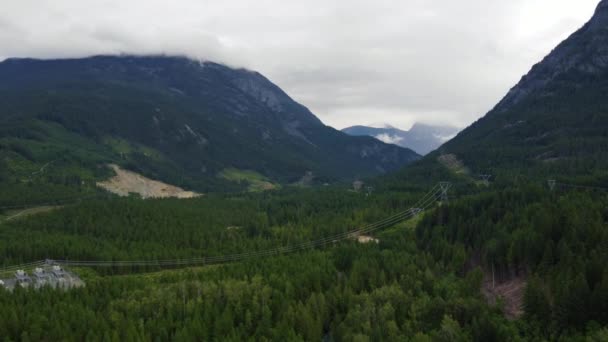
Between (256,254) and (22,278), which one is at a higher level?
(256,254)

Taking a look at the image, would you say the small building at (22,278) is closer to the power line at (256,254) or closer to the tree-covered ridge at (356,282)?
the power line at (256,254)

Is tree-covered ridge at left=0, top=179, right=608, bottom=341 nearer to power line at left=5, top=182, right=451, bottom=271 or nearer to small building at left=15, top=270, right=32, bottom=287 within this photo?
power line at left=5, top=182, right=451, bottom=271

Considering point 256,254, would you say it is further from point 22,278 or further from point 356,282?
point 22,278

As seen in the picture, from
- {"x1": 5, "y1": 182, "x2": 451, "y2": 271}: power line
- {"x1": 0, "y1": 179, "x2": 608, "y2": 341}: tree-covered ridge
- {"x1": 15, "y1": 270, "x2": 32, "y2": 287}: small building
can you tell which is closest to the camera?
{"x1": 0, "y1": 179, "x2": 608, "y2": 341}: tree-covered ridge

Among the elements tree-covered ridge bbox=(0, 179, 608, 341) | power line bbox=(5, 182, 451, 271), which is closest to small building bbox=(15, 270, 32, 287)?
power line bbox=(5, 182, 451, 271)

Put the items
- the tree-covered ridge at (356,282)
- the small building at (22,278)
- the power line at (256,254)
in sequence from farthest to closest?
the power line at (256,254), the small building at (22,278), the tree-covered ridge at (356,282)

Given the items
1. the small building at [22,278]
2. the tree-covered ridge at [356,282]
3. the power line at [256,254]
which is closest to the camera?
the tree-covered ridge at [356,282]

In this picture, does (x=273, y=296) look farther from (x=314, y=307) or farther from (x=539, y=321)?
(x=539, y=321)

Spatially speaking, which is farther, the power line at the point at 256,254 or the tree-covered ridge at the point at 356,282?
the power line at the point at 256,254

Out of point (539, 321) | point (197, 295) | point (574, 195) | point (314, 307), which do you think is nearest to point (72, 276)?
point (197, 295)

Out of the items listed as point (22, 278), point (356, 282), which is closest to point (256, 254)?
point (356, 282)

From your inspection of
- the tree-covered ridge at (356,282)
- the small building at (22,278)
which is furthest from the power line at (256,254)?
the small building at (22,278)
